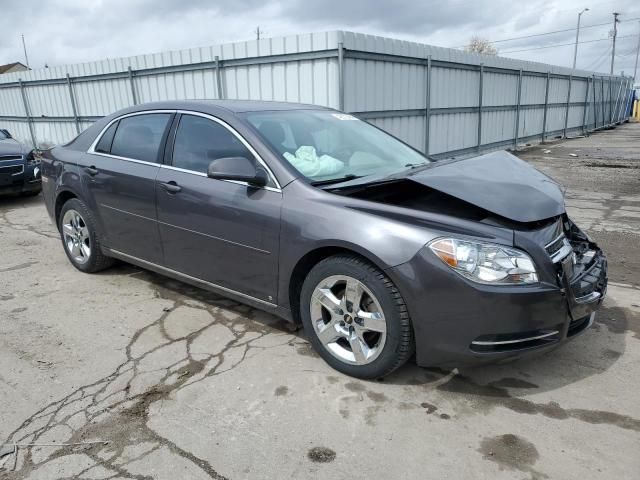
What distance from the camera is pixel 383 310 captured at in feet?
9.12

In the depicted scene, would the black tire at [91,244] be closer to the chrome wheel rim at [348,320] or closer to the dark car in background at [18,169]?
the chrome wheel rim at [348,320]

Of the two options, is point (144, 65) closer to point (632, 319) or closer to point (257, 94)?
point (257, 94)

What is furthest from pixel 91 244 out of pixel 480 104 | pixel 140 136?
pixel 480 104

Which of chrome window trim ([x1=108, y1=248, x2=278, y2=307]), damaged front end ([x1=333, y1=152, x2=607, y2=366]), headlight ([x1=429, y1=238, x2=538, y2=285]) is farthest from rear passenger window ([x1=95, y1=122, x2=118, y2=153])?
headlight ([x1=429, y1=238, x2=538, y2=285])

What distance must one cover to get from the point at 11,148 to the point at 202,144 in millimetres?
6505

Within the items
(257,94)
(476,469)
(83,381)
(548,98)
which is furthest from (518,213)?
(548,98)

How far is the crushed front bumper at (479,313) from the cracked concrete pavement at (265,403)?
1.15ft

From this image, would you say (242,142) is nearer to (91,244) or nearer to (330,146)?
(330,146)

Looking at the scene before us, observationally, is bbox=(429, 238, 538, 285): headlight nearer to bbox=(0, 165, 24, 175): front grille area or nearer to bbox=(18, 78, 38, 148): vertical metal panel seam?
bbox=(0, 165, 24, 175): front grille area

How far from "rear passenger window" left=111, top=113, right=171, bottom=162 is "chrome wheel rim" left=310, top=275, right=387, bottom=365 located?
6.18ft

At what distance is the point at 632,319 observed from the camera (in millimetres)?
3789

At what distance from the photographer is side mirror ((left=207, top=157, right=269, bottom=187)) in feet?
10.5

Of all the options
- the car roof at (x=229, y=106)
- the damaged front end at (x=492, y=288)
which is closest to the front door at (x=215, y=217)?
the car roof at (x=229, y=106)

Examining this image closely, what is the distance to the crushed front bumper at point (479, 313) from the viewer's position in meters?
2.55
